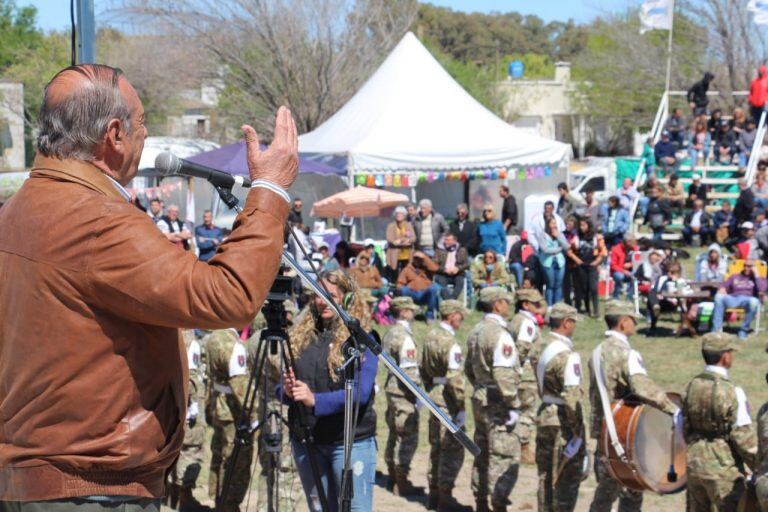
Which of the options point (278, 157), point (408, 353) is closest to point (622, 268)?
point (408, 353)

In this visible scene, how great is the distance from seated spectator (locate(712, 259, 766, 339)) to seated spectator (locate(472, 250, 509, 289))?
3.15 metres

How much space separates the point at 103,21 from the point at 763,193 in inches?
662

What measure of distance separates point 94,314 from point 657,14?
27.3 m

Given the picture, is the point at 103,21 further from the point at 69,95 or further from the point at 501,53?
the point at 501,53

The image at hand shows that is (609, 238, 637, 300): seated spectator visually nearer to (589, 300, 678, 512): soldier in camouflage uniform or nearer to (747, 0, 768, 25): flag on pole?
(589, 300, 678, 512): soldier in camouflage uniform

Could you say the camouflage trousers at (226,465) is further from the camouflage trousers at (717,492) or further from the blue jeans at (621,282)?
the blue jeans at (621,282)

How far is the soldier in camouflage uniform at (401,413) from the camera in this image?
9.07m

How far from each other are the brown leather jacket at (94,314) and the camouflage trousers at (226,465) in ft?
19.4

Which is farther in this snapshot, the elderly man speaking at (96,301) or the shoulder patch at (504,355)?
the shoulder patch at (504,355)

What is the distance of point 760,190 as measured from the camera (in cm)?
2153

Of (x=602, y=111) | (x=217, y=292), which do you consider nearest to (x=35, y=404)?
(x=217, y=292)

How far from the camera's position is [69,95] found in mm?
2260

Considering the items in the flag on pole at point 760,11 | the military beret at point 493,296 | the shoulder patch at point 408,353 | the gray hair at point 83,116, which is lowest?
the shoulder patch at point 408,353

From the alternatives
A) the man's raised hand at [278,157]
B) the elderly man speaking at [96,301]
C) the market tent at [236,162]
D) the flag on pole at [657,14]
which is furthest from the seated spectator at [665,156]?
the elderly man speaking at [96,301]
